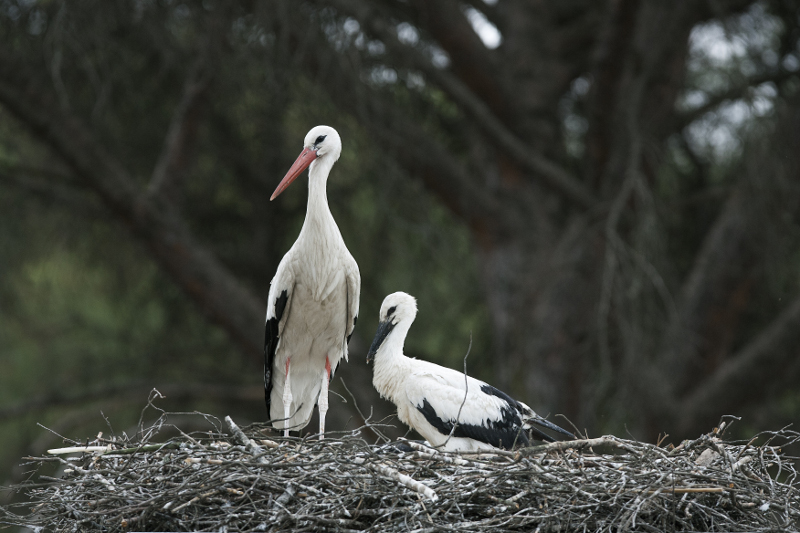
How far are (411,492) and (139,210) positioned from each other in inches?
192

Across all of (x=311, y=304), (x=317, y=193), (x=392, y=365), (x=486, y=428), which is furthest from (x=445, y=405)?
(x=317, y=193)

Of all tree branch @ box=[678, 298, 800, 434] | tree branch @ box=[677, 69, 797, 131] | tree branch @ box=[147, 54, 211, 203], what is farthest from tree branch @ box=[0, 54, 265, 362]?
tree branch @ box=[677, 69, 797, 131]

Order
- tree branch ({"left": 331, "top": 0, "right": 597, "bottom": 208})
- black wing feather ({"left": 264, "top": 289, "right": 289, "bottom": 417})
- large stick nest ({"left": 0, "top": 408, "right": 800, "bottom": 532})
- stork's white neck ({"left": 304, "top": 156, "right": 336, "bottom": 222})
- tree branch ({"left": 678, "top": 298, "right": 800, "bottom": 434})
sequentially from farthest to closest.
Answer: tree branch ({"left": 331, "top": 0, "right": 597, "bottom": 208}) → tree branch ({"left": 678, "top": 298, "right": 800, "bottom": 434}) → black wing feather ({"left": 264, "top": 289, "right": 289, "bottom": 417}) → stork's white neck ({"left": 304, "top": 156, "right": 336, "bottom": 222}) → large stick nest ({"left": 0, "top": 408, "right": 800, "bottom": 532})

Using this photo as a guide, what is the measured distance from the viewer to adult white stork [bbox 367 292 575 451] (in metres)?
4.41

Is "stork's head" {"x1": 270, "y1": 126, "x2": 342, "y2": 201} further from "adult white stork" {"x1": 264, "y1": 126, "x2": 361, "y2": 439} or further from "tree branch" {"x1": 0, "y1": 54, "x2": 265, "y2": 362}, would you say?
"tree branch" {"x1": 0, "y1": 54, "x2": 265, "y2": 362}

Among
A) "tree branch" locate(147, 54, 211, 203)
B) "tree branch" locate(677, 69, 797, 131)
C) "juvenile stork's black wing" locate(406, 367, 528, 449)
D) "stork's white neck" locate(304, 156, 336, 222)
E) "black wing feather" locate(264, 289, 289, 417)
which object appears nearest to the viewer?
"juvenile stork's black wing" locate(406, 367, 528, 449)

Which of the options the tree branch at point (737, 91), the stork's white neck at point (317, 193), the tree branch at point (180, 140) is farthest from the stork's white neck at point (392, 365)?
the tree branch at point (180, 140)

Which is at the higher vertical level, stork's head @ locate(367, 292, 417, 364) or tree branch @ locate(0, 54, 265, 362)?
tree branch @ locate(0, 54, 265, 362)

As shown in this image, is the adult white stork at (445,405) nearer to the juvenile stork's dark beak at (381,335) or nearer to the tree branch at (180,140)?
the juvenile stork's dark beak at (381,335)

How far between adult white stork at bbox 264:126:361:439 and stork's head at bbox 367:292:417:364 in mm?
169

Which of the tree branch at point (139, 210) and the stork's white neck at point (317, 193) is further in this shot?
the tree branch at point (139, 210)

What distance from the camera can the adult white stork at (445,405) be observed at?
14.5 ft

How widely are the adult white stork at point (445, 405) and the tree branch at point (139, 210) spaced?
3.14 metres

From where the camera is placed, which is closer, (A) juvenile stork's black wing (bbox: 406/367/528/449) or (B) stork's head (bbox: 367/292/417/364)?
(A) juvenile stork's black wing (bbox: 406/367/528/449)
